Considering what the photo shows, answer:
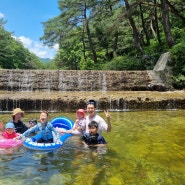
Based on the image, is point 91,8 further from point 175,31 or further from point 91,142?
point 91,142

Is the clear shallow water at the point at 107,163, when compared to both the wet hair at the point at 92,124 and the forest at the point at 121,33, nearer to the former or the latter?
the wet hair at the point at 92,124

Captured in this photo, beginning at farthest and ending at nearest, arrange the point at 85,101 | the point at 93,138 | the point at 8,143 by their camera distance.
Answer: the point at 85,101 < the point at 93,138 < the point at 8,143

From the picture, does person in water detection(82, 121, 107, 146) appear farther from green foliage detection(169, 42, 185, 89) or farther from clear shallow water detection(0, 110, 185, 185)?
green foliage detection(169, 42, 185, 89)

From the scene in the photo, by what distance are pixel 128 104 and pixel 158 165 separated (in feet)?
25.0

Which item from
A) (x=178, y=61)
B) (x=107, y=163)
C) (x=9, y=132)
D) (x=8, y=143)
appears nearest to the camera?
(x=107, y=163)

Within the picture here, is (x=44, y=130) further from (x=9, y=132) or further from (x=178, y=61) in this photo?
(x=178, y=61)

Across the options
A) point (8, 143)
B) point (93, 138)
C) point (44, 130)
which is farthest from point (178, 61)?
point (8, 143)

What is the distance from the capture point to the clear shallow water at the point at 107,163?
419 centimetres

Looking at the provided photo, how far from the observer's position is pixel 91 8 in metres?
25.7

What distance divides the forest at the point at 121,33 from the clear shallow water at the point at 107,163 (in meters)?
10.8

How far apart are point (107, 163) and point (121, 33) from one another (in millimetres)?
24727

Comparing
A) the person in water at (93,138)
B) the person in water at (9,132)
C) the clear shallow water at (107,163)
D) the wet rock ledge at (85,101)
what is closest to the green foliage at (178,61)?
the wet rock ledge at (85,101)

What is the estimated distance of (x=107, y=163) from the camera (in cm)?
498

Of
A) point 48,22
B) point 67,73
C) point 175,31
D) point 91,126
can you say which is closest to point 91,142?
point 91,126
